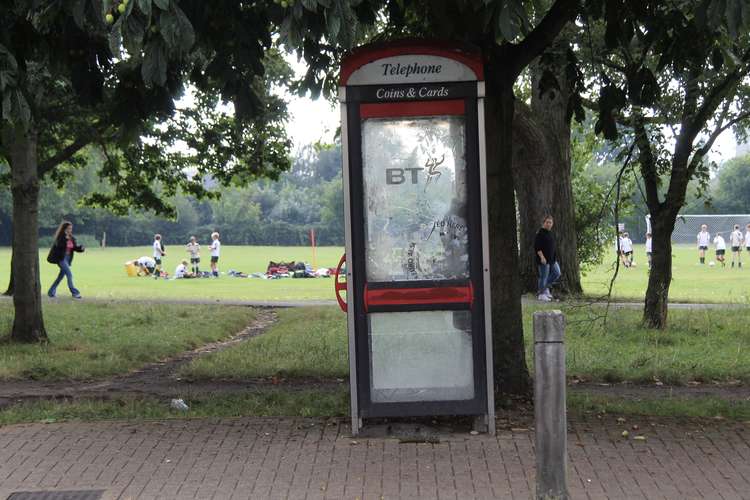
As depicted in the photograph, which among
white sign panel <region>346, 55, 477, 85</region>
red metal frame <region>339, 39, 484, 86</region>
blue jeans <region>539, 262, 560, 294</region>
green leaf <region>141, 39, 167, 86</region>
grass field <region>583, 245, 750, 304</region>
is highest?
red metal frame <region>339, 39, 484, 86</region>

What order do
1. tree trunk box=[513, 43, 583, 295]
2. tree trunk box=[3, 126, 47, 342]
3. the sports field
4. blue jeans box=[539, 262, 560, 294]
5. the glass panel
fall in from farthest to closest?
the sports field
tree trunk box=[513, 43, 583, 295]
blue jeans box=[539, 262, 560, 294]
tree trunk box=[3, 126, 47, 342]
the glass panel

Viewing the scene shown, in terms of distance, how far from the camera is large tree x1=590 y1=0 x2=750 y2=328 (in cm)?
867

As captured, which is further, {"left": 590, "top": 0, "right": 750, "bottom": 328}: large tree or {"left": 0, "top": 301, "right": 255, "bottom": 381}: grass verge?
{"left": 0, "top": 301, "right": 255, "bottom": 381}: grass verge

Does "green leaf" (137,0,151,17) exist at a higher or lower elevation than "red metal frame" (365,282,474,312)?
higher

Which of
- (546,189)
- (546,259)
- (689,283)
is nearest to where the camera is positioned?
(546,259)

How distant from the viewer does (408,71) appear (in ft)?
23.5

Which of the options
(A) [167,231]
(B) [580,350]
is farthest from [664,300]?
(A) [167,231]

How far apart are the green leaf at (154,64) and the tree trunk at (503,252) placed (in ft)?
10.9

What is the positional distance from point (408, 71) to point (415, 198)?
2.91ft

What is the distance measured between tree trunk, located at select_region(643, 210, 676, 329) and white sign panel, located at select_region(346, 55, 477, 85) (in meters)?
7.75

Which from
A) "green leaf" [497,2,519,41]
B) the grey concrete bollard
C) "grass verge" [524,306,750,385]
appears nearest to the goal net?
"grass verge" [524,306,750,385]

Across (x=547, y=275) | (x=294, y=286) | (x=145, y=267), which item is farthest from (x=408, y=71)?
(x=145, y=267)

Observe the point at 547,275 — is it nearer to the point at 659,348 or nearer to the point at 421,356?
the point at 659,348

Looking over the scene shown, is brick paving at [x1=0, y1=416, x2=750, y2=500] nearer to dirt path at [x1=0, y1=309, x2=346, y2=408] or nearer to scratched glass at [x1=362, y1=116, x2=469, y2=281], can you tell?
scratched glass at [x1=362, y1=116, x2=469, y2=281]
